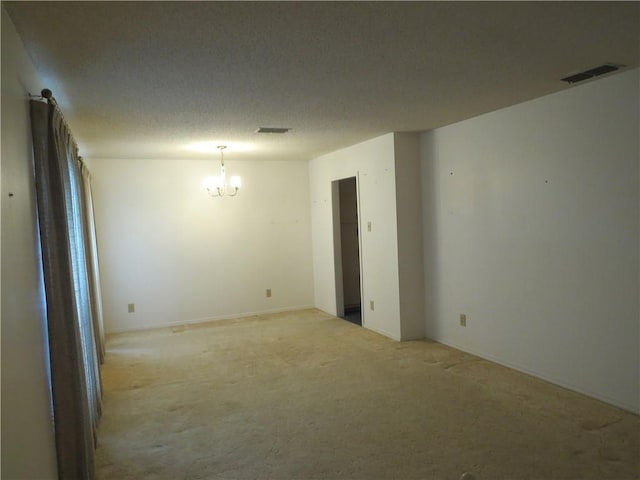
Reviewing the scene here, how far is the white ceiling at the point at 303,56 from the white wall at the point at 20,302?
314mm

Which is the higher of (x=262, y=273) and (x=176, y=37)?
(x=176, y=37)

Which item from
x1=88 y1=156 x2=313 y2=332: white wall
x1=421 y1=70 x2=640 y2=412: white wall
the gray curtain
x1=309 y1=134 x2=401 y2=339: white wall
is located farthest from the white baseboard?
the gray curtain

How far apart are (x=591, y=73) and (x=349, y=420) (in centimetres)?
277

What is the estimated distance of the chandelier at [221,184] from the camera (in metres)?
5.79

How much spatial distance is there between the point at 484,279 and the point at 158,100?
3.11m

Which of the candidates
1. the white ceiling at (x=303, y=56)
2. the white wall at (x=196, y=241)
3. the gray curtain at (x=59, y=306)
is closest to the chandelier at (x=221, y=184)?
the white wall at (x=196, y=241)

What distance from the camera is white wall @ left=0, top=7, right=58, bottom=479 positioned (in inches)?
62.3

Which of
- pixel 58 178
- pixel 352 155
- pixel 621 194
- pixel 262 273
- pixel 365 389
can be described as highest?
pixel 352 155

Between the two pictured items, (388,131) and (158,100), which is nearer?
(158,100)

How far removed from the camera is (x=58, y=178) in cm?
231

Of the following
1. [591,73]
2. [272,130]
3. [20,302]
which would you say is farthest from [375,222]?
[20,302]

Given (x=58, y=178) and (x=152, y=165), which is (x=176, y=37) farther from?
(x=152, y=165)

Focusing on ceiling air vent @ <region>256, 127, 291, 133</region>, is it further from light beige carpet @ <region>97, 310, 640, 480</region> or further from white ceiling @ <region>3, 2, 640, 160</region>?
light beige carpet @ <region>97, 310, 640, 480</region>

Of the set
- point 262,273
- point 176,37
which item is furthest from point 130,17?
point 262,273
